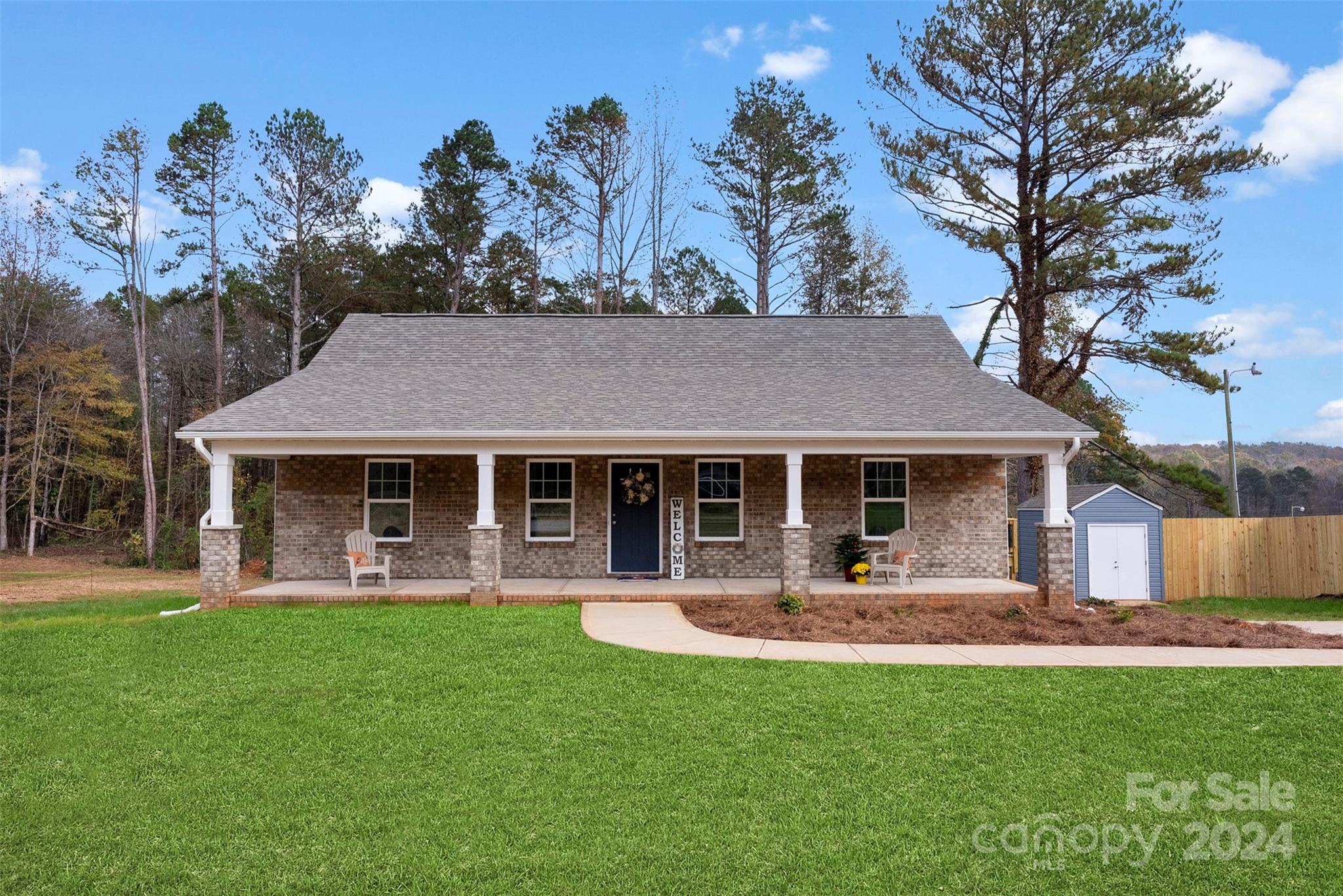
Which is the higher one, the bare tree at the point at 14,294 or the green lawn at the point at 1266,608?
the bare tree at the point at 14,294

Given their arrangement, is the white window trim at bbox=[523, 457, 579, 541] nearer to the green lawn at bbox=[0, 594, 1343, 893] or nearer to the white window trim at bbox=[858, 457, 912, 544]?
the white window trim at bbox=[858, 457, 912, 544]

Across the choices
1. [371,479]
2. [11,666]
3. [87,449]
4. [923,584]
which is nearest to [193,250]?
[87,449]

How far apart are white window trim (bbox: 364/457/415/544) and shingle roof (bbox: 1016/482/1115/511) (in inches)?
506

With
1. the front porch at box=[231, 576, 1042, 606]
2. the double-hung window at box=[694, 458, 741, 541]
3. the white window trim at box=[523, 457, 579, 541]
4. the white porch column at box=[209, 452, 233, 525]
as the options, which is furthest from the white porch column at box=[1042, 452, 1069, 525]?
the white porch column at box=[209, 452, 233, 525]

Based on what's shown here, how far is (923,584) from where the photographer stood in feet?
42.5

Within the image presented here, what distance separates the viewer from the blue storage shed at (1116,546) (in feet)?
58.1

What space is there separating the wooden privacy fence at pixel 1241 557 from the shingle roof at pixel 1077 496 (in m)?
1.61

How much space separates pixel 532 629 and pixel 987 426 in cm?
717

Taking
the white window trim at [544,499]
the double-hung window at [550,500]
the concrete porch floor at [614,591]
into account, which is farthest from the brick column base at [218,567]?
the double-hung window at [550,500]

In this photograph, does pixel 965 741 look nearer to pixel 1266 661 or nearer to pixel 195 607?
pixel 1266 661

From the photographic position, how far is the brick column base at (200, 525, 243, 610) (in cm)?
1167

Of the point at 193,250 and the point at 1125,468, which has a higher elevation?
the point at 193,250

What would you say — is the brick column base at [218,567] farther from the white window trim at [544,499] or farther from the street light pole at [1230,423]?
the street light pole at [1230,423]

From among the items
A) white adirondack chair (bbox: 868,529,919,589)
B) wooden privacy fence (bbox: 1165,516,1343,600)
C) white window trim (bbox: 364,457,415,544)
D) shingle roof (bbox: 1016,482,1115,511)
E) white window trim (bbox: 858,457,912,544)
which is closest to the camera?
white adirondack chair (bbox: 868,529,919,589)
